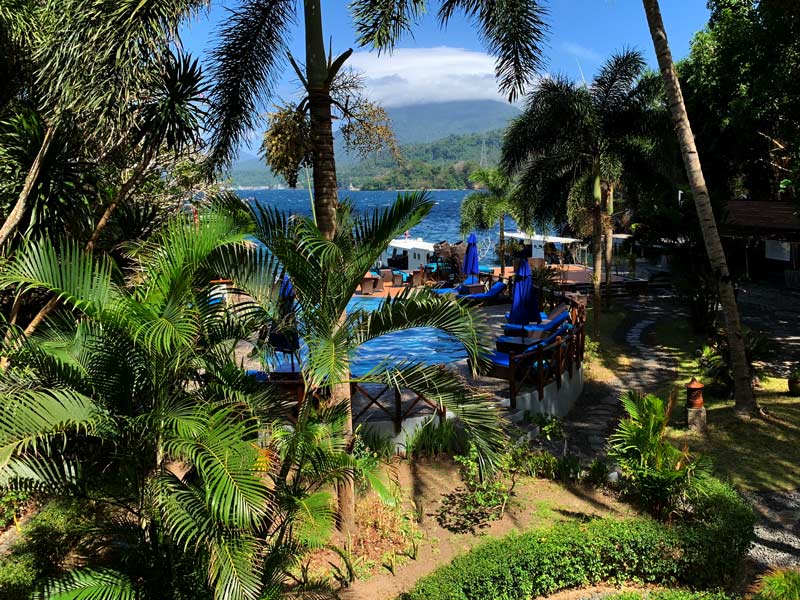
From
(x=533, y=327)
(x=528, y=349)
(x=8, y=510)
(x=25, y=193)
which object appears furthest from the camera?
(x=533, y=327)

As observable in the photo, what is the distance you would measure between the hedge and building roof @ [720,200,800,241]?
12097 millimetres

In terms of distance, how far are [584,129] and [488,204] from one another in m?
12.7

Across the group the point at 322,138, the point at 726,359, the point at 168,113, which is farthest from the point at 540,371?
the point at 168,113

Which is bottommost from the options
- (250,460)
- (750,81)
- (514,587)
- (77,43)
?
(514,587)

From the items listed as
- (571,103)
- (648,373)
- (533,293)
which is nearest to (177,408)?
(533,293)

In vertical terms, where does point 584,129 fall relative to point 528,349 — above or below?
above

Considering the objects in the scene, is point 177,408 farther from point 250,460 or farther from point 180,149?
point 180,149

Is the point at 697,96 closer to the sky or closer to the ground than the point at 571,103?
closer to the sky

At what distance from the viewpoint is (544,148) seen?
1802cm

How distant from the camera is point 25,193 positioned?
21.7ft

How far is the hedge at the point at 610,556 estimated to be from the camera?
5.92m

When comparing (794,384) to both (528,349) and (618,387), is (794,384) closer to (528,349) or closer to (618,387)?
(618,387)

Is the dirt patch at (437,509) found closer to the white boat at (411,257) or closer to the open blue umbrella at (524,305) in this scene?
the open blue umbrella at (524,305)

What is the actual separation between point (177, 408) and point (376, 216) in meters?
2.46
